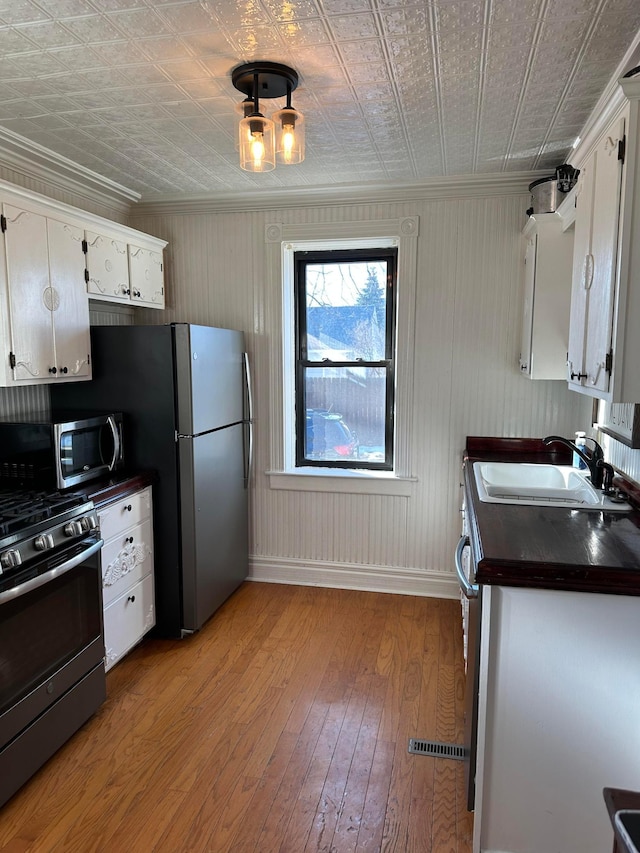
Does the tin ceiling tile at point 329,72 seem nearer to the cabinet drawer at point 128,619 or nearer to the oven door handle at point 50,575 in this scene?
the oven door handle at point 50,575

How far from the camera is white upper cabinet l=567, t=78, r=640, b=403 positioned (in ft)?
4.97

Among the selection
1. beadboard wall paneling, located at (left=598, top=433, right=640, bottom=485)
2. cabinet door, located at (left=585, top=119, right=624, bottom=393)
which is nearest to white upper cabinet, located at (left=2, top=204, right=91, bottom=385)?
cabinet door, located at (left=585, top=119, right=624, bottom=393)

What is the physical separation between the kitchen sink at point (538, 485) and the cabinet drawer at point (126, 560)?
5.47 feet

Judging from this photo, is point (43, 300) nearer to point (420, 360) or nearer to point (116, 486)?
point (116, 486)

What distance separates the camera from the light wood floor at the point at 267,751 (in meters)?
1.81

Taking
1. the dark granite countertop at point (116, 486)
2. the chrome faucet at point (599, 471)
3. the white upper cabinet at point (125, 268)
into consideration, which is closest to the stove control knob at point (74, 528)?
the dark granite countertop at point (116, 486)

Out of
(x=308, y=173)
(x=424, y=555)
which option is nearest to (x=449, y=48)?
(x=308, y=173)

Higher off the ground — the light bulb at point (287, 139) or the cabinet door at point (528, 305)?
the light bulb at point (287, 139)

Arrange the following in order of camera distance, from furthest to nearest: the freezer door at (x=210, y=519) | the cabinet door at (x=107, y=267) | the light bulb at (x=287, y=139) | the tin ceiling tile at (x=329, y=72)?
the freezer door at (x=210, y=519) < the cabinet door at (x=107, y=267) < the light bulb at (x=287, y=139) < the tin ceiling tile at (x=329, y=72)

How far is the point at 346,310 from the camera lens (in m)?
3.69

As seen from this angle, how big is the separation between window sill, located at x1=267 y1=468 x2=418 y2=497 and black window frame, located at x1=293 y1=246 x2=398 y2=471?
9 centimetres

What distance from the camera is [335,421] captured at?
3.78m

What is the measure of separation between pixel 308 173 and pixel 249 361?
3.96 feet

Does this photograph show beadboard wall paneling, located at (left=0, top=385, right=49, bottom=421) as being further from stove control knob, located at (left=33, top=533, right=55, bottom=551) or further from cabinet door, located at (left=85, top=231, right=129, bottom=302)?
stove control knob, located at (left=33, top=533, right=55, bottom=551)
